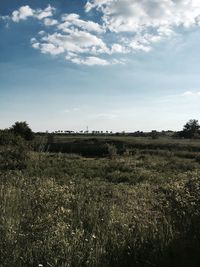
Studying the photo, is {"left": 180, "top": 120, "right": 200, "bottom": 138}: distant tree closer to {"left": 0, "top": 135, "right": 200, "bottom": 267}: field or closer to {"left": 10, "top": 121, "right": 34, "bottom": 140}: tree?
{"left": 10, "top": 121, "right": 34, "bottom": 140}: tree

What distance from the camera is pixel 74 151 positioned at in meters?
50.5

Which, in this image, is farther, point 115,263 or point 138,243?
point 138,243

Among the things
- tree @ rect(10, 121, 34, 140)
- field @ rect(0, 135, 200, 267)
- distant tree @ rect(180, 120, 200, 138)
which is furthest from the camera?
distant tree @ rect(180, 120, 200, 138)

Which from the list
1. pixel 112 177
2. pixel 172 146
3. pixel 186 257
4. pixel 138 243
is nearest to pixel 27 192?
pixel 138 243

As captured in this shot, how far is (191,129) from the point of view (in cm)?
9706

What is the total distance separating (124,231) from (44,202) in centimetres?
185

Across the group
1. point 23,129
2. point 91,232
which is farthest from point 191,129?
point 91,232

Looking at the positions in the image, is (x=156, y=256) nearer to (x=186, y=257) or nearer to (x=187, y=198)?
(x=186, y=257)

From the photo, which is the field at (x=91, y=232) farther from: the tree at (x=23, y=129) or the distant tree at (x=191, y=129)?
the distant tree at (x=191, y=129)

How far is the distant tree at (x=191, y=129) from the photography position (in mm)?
94500

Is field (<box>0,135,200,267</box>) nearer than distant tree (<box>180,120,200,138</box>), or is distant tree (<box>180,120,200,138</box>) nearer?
field (<box>0,135,200,267</box>)

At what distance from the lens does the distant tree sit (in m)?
94.5

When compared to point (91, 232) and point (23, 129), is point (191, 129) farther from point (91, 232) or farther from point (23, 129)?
point (91, 232)

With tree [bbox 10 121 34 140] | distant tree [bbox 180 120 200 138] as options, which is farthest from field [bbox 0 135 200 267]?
distant tree [bbox 180 120 200 138]
